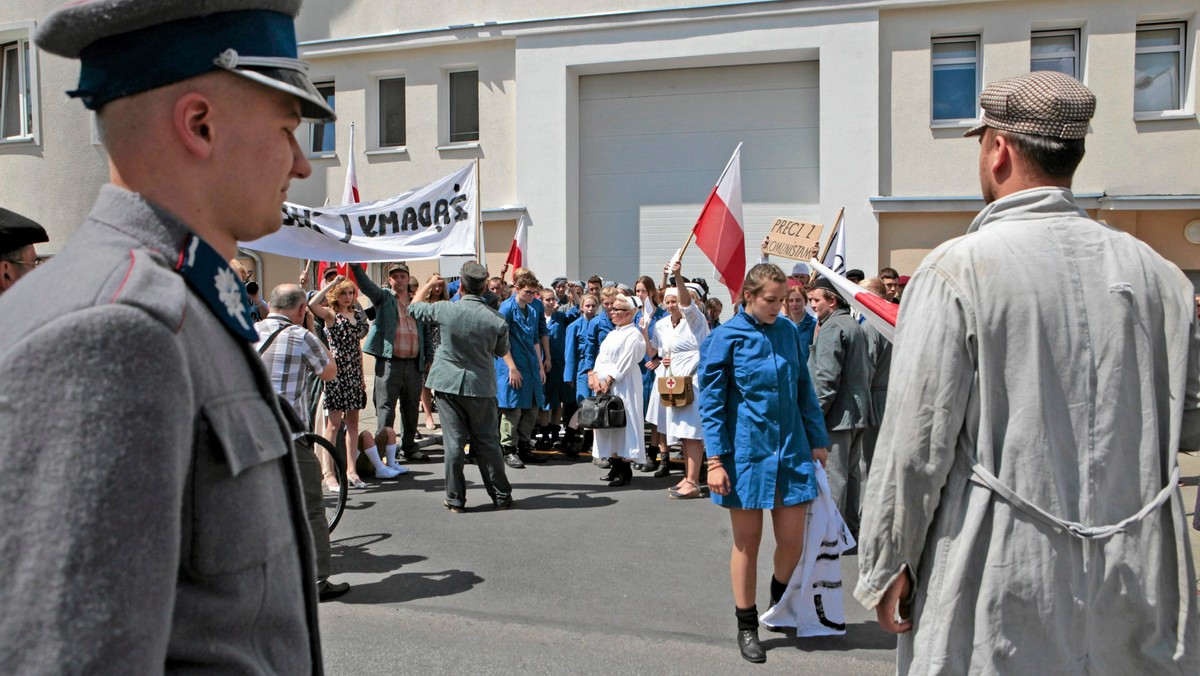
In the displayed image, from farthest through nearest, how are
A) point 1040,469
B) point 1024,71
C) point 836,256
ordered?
point 1024,71
point 836,256
point 1040,469

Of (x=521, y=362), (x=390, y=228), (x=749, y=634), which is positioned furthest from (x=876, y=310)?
(x=521, y=362)

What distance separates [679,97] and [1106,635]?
17.0 metres

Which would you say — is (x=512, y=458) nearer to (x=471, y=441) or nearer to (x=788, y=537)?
(x=471, y=441)

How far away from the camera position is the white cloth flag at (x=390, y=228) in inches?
348

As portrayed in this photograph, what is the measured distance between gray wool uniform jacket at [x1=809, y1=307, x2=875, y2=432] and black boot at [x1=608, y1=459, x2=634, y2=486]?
120 inches

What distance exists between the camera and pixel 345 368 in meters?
9.14

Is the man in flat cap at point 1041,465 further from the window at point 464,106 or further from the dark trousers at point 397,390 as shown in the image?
the window at point 464,106

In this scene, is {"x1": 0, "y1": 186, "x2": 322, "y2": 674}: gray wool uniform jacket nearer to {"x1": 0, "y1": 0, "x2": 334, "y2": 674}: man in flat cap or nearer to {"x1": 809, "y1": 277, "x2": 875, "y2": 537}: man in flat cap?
{"x1": 0, "y1": 0, "x2": 334, "y2": 674}: man in flat cap

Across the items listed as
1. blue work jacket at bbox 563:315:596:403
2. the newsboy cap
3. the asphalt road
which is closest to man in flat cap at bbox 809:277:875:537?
the asphalt road

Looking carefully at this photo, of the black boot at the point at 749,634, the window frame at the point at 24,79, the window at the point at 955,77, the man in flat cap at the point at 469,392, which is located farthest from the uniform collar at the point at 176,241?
the window frame at the point at 24,79

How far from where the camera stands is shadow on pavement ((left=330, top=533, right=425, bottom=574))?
6.48 m

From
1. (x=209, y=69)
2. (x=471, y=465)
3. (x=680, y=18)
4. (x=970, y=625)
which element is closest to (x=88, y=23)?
(x=209, y=69)

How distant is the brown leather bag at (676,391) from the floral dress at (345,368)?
3.00 metres

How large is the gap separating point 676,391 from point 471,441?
2.11 metres
